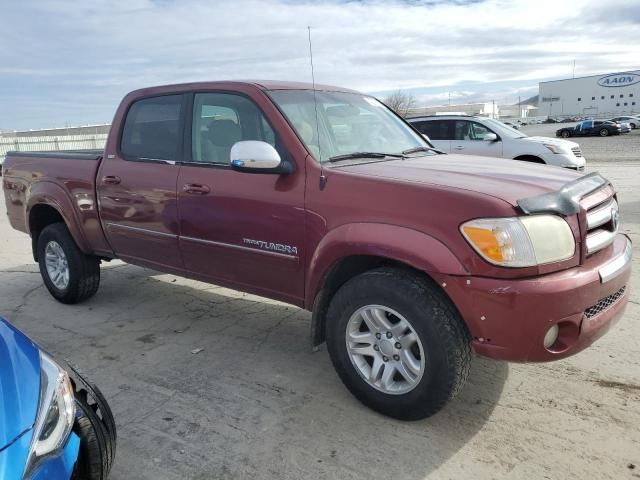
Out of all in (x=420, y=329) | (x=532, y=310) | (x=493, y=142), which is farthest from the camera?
(x=493, y=142)

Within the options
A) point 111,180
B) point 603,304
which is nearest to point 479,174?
point 603,304

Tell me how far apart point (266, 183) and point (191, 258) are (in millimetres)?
970

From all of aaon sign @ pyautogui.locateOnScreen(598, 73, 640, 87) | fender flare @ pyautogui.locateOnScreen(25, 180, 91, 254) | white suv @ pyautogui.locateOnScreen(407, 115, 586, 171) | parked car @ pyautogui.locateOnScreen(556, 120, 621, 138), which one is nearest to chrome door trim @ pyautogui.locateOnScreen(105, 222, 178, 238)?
fender flare @ pyautogui.locateOnScreen(25, 180, 91, 254)

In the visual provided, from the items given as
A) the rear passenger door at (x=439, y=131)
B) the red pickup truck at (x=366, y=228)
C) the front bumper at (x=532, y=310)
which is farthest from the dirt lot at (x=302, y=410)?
the rear passenger door at (x=439, y=131)

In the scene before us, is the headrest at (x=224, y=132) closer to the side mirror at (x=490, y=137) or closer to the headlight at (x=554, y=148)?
the side mirror at (x=490, y=137)

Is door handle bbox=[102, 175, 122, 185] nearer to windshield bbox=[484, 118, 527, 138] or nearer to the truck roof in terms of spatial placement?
the truck roof

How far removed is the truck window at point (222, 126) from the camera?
374 cm

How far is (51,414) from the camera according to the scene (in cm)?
194

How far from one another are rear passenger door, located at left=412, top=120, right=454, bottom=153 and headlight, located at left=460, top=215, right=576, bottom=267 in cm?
921

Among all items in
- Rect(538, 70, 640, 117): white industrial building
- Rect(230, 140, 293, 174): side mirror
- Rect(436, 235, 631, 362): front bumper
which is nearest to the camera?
Rect(436, 235, 631, 362): front bumper

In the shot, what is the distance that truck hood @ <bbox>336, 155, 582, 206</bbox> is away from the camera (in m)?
2.86

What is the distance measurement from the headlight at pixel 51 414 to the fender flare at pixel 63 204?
300 cm

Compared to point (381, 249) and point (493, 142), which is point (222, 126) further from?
point (493, 142)

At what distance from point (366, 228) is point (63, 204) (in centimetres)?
328
